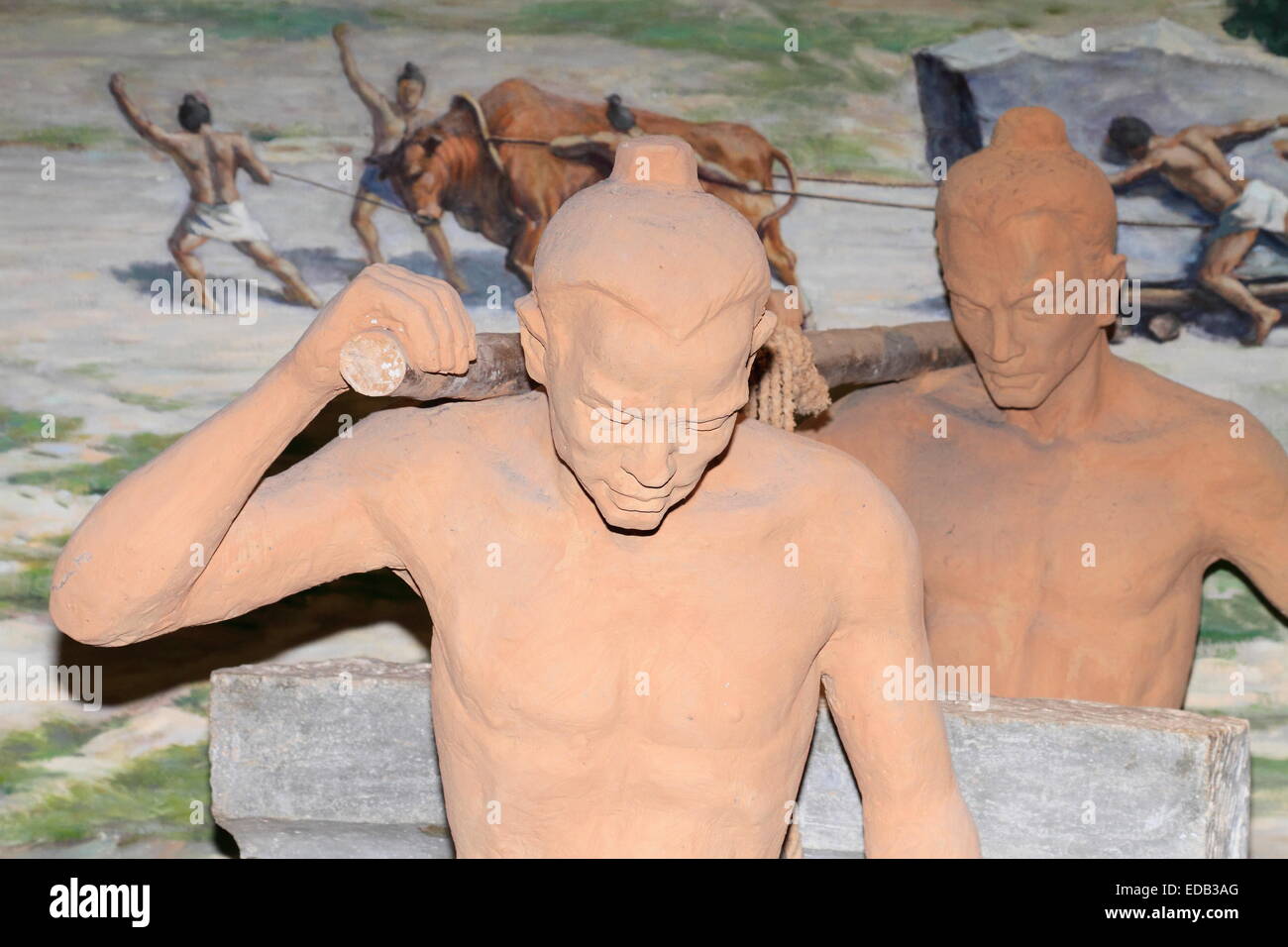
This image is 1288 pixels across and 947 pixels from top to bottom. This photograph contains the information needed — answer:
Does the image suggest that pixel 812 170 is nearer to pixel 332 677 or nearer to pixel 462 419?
pixel 332 677

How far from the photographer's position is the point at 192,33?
655 centimetres

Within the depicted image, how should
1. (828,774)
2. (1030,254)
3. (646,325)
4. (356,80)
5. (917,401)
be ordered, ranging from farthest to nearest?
1. (356,80)
2. (917,401)
3. (1030,254)
4. (828,774)
5. (646,325)

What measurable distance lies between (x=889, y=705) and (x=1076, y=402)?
1.84m

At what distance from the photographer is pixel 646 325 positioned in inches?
119

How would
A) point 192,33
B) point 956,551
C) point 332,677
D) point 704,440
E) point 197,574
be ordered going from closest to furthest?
point 704,440 < point 197,574 < point 332,677 < point 956,551 < point 192,33

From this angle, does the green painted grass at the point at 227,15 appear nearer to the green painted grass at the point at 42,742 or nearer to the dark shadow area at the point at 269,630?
the dark shadow area at the point at 269,630

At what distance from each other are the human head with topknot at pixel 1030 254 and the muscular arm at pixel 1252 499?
0.49 m

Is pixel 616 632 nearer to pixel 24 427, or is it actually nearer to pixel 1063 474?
pixel 1063 474

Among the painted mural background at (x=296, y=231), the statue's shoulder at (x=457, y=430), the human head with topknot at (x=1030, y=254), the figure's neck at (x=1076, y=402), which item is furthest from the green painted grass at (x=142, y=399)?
the statue's shoulder at (x=457, y=430)

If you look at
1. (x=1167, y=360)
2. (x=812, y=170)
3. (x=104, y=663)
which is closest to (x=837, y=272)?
(x=812, y=170)

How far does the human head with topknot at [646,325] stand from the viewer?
Answer: 9.89 ft

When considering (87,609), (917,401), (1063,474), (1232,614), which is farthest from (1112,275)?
(87,609)

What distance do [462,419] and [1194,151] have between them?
400cm

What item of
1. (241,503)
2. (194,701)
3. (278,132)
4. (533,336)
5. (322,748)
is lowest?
(194,701)
